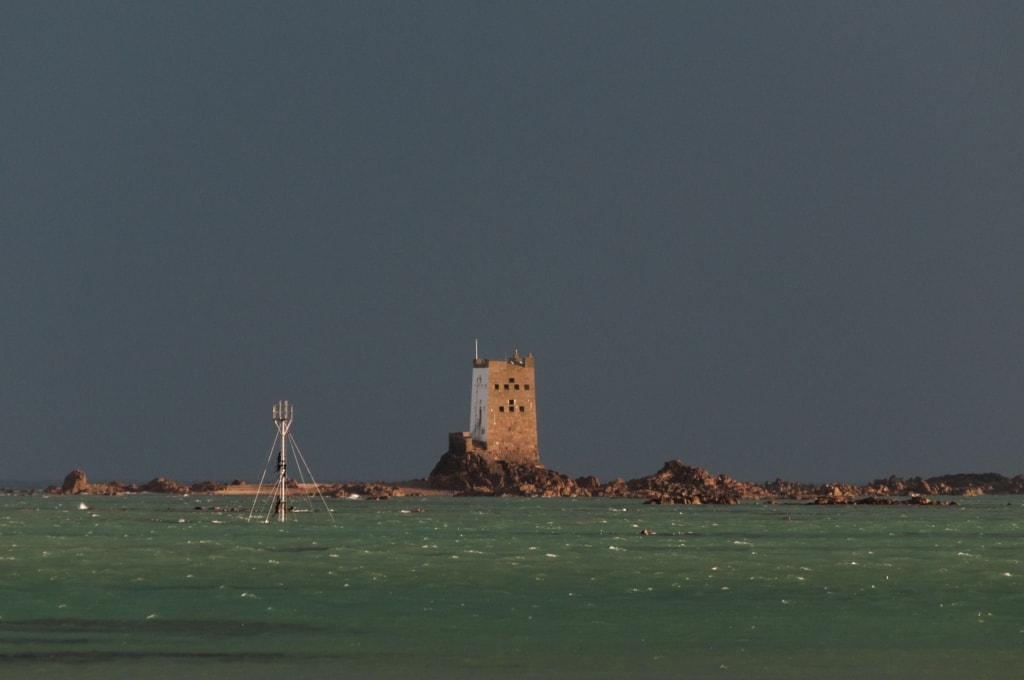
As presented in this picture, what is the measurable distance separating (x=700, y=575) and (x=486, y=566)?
7.45 metres

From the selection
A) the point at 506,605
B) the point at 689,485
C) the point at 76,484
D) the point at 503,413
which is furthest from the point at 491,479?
the point at 506,605

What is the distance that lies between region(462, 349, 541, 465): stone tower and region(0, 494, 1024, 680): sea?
8425 centimetres

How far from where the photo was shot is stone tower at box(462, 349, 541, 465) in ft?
539

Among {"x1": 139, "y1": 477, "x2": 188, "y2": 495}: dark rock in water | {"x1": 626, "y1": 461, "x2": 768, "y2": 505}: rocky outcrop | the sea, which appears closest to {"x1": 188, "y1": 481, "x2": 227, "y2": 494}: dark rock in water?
{"x1": 139, "y1": 477, "x2": 188, "y2": 495}: dark rock in water

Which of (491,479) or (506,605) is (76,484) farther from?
(506,605)

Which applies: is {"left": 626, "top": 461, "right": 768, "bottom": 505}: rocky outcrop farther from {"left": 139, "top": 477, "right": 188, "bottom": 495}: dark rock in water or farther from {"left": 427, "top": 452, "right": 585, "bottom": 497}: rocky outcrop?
{"left": 139, "top": 477, "right": 188, "bottom": 495}: dark rock in water

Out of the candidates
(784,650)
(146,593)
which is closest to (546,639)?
(784,650)

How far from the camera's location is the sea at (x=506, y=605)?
31406 mm

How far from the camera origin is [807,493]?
178625 millimetres

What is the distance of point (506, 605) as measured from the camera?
41.8 meters

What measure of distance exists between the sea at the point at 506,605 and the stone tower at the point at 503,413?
84254 millimetres

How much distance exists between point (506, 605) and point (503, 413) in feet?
404

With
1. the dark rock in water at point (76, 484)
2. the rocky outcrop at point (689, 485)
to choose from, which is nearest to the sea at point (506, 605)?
the rocky outcrop at point (689, 485)

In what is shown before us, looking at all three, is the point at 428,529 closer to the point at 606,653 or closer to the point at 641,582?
the point at 641,582
